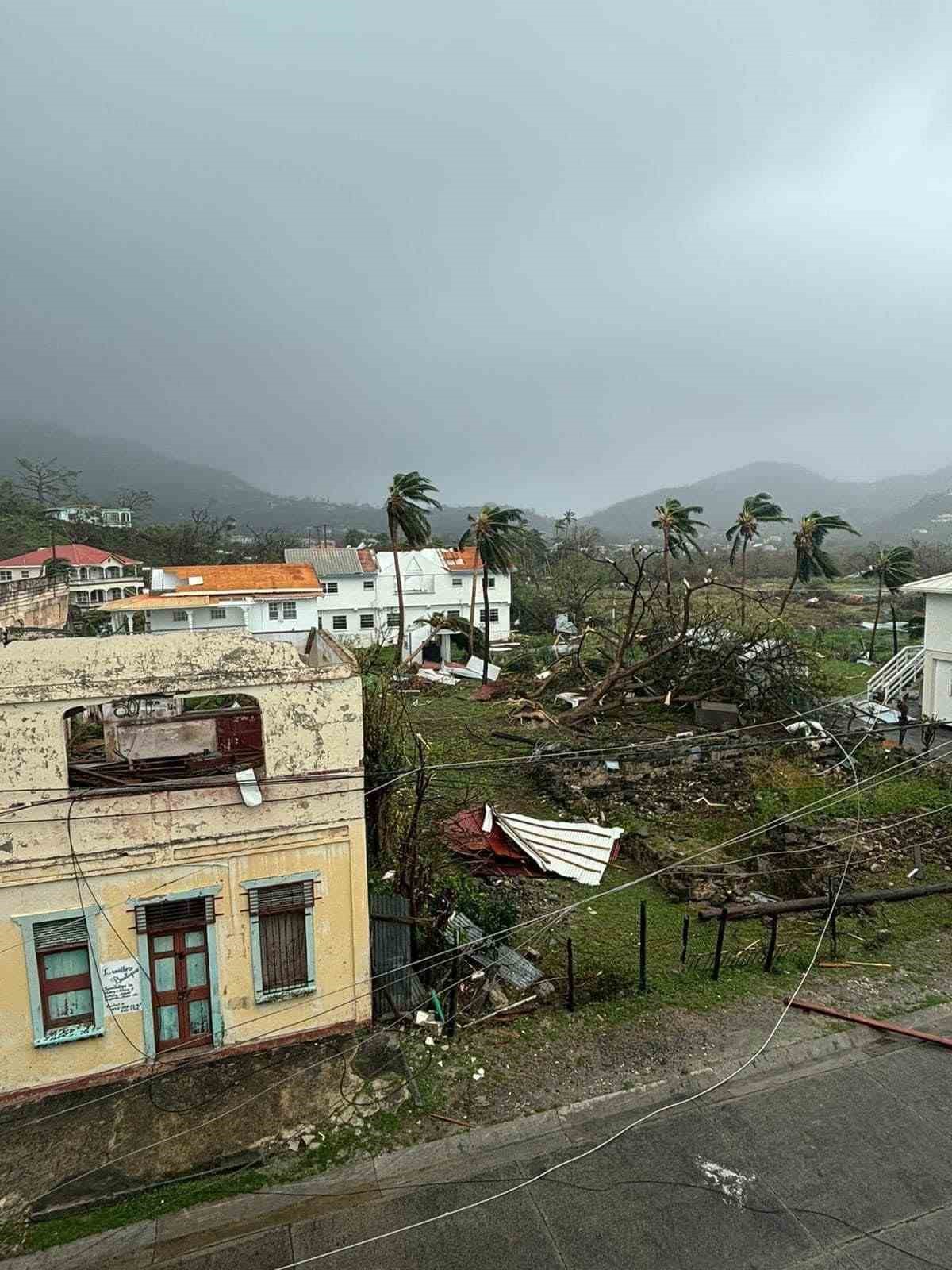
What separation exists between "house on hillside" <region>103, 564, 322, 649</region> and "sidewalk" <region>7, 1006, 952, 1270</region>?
1109 inches

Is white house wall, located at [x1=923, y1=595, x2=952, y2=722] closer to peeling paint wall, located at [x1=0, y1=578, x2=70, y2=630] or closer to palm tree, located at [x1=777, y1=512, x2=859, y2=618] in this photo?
palm tree, located at [x1=777, y1=512, x2=859, y2=618]

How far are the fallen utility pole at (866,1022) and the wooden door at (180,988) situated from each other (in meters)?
8.24

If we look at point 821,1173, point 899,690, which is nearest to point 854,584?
point 899,690

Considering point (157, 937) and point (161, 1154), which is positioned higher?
point (157, 937)

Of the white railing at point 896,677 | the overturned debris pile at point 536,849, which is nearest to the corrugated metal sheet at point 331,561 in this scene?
the white railing at point 896,677

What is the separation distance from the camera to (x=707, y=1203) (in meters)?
7.33

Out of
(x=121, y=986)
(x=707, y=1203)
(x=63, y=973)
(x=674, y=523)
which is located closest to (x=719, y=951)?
(x=707, y=1203)

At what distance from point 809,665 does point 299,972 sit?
19.3 meters

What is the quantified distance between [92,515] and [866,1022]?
312 feet

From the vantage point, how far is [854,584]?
277ft

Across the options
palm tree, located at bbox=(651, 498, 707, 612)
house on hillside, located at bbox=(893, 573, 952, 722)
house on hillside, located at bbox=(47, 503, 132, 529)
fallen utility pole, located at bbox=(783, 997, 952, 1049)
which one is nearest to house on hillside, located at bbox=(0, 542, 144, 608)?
house on hillside, located at bbox=(47, 503, 132, 529)

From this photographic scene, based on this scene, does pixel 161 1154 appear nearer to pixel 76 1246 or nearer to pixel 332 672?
pixel 76 1246

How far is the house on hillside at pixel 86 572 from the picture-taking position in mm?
52562

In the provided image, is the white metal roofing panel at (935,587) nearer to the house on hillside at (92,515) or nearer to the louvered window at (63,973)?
the louvered window at (63,973)
